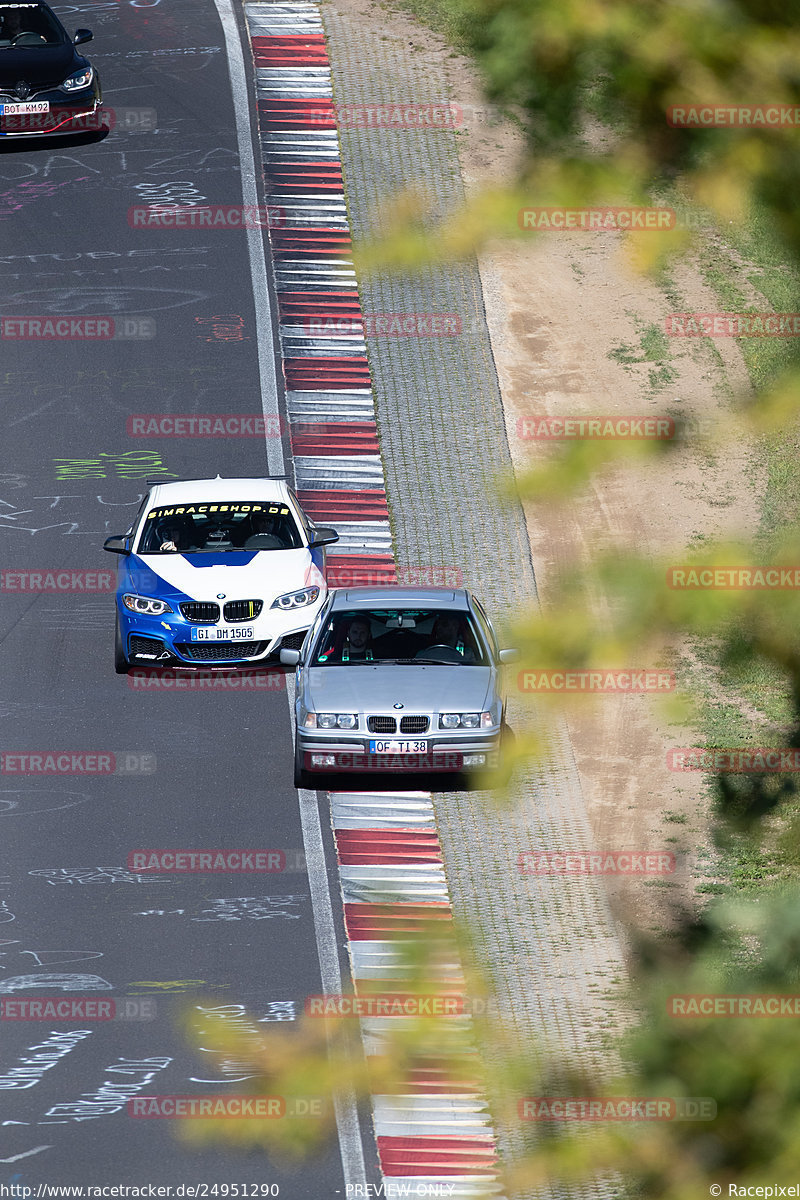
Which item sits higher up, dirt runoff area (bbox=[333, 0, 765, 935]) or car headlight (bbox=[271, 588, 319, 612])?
car headlight (bbox=[271, 588, 319, 612])

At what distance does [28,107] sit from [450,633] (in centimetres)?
1557

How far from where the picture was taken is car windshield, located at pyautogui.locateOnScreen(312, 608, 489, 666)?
55.5 feet

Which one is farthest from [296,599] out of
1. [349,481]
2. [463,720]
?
[349,481]

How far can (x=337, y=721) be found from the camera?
1619 cm

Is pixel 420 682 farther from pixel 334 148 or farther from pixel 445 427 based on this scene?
pixel 334 148

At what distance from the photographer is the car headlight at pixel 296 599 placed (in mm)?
18375

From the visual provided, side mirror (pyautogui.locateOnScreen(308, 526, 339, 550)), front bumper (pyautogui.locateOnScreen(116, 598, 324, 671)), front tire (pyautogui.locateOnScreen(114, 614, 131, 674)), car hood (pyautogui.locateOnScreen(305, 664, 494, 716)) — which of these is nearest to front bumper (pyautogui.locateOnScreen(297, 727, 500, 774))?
car hood (pyautogui.locateOnScreen(305, 664, 494, 716))

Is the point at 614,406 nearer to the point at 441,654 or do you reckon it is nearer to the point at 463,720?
the point at 441,654

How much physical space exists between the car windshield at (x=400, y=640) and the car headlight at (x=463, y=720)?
2.69ft

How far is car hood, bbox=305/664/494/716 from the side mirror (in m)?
2.82

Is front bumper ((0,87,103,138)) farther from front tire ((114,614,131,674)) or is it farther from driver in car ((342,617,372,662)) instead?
driver in car ((342,617,372,662))

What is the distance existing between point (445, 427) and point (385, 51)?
11573 mm

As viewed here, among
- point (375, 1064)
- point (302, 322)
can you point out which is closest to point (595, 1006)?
point (375, 1064)

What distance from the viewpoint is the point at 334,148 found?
34188 mm
